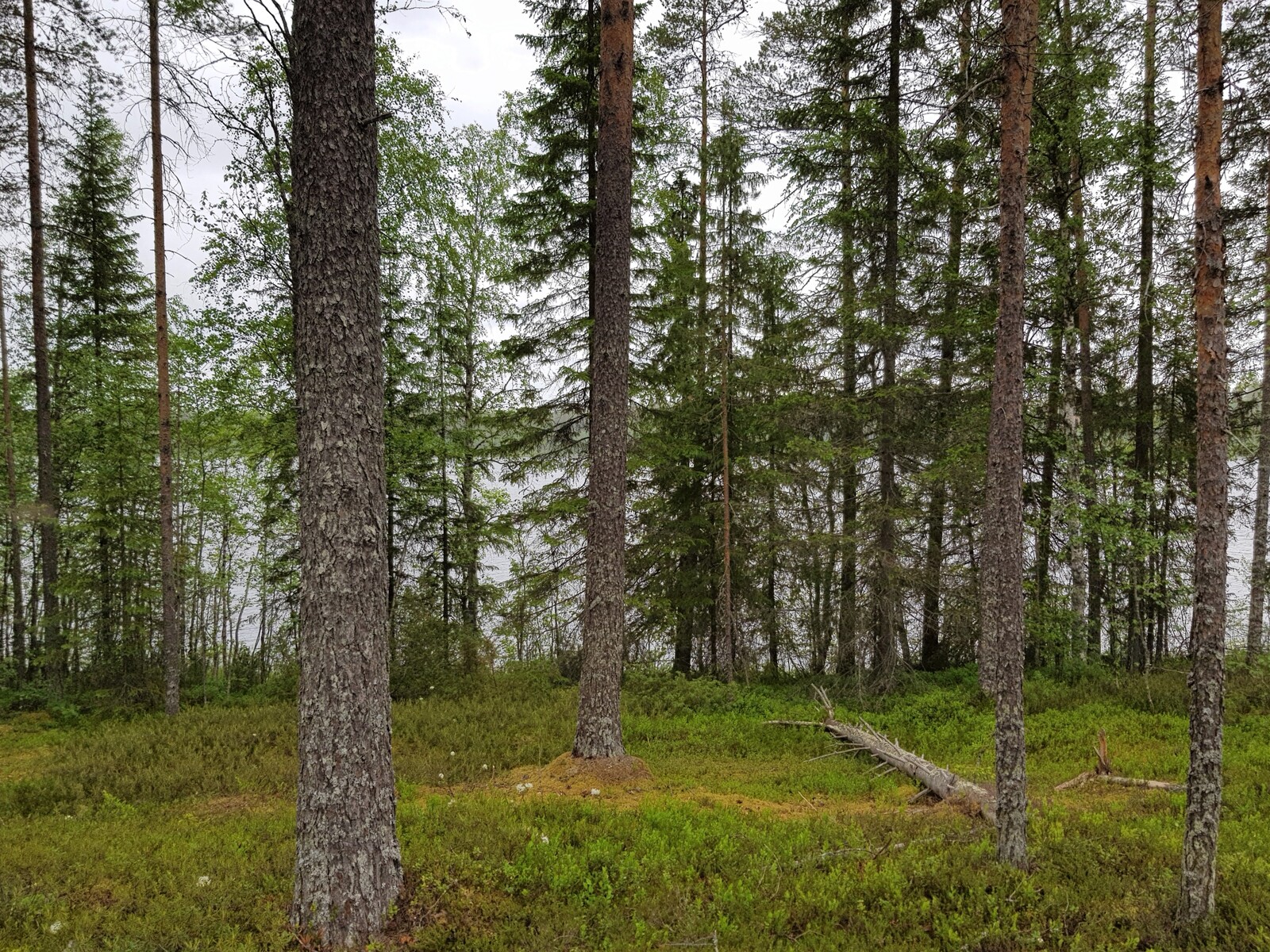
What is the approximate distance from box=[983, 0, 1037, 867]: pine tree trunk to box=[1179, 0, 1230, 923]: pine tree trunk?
41.5 inches

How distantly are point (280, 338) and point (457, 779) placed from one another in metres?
9.56

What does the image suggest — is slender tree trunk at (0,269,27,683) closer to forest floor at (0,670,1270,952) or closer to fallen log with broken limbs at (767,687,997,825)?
forest floor at (0,670,1270,952)

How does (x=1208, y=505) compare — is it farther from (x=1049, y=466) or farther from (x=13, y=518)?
(x=13, y=518)

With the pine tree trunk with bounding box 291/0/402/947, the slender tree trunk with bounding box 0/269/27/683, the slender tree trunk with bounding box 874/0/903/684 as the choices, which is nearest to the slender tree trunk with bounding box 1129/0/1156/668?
the slender tree trunk with bounding box 874/0/903/684

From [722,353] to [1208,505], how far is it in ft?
32.1

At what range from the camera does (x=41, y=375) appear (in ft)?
48.1

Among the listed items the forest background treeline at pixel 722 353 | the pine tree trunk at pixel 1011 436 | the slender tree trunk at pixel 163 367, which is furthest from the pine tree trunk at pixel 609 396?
the slender tree trunk at pixel 163 367

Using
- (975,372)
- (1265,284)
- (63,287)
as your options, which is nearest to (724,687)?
(975,372)

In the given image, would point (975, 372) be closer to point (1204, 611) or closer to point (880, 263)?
point (880, 263)

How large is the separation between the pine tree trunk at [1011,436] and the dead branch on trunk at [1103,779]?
368 cm

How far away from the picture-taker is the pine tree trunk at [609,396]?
8773mm

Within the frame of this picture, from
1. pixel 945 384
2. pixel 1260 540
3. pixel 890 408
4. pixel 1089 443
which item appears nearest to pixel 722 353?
pixel 890 408

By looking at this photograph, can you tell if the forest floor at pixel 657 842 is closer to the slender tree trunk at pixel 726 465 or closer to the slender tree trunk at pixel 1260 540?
the slender tree trunk at pixel 1260 540

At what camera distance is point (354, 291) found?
4.51 meters
